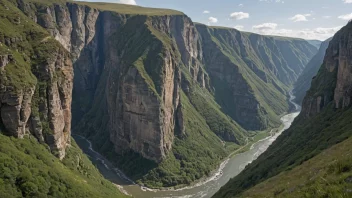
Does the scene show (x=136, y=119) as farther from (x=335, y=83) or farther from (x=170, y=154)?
(x=335, y=83)

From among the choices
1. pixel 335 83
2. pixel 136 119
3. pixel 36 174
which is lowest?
pixel 136 119

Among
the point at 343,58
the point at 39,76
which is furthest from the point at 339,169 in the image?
the point at 39,76

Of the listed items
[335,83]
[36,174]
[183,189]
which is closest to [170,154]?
[183,189]

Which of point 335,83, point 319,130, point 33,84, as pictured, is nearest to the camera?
point 319,130

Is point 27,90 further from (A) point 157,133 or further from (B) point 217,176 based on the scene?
(B) point 217,176

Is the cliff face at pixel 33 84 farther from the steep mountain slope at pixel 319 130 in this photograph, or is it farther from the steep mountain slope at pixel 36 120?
the steep mountain slope at pixel 319 130

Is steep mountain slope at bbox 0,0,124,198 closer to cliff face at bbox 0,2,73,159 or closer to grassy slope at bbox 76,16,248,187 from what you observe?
cliff face at bbox 0,2,73,159

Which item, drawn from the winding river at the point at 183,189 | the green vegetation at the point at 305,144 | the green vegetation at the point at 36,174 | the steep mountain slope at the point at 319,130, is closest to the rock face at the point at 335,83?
the steep mountain slope at the point at 319,130

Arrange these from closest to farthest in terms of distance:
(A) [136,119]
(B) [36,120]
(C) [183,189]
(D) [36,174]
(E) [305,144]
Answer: (D) [36,174] → (E) [305,144] → (B) [36,120] → (C) [183,189] → (A) [136,119]
